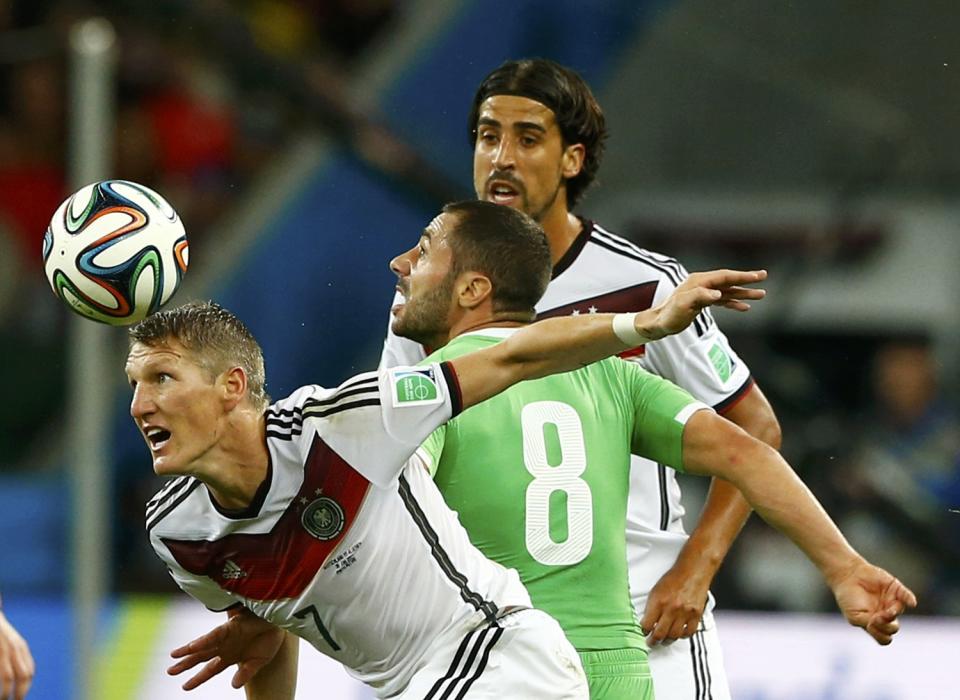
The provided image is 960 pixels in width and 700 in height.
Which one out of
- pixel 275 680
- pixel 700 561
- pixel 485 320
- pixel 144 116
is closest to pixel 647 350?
pixel 700 561

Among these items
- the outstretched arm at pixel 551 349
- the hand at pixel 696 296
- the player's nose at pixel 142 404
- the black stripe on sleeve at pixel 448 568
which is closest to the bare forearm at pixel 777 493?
the outstretched arm at pixel 551 349

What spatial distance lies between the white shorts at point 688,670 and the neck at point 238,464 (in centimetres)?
122

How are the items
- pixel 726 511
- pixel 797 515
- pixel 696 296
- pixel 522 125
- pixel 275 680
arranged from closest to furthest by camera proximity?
pixel 696 296
pixel 797 515
pixel 275 680
pixel 726 511
pixel 522 125

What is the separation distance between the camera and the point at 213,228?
9273mm

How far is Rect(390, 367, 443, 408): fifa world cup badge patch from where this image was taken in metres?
3.65

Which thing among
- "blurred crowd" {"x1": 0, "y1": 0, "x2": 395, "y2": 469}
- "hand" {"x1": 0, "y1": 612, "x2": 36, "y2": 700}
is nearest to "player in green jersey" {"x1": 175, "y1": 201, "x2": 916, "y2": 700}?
"hand" {"x1": 0, "y1": 612, "x2": 36, "y2": 700}

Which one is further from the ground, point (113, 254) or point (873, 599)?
point (113, 254)

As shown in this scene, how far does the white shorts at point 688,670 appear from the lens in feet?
14.6

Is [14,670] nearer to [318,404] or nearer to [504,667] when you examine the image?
[318,404]

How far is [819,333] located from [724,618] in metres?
4.05

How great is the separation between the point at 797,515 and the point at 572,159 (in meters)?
1.42

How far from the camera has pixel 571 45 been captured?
974 centimetres

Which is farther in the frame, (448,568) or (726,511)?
(726,511)

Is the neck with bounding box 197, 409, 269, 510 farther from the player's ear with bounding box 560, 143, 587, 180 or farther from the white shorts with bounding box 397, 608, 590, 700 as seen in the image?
the player's ear with bounding box 560, 143, 587, 180
